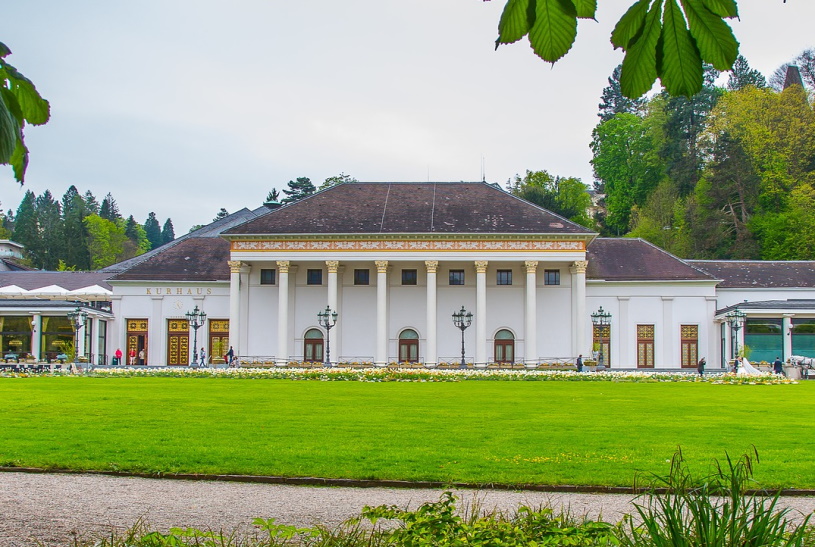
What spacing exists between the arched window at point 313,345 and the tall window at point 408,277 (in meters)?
6.81

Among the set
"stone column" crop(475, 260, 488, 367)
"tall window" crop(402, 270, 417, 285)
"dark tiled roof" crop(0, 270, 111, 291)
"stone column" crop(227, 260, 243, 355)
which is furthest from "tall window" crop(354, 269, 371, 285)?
"dark tiled roof" crop(0, 270, 111, 291)

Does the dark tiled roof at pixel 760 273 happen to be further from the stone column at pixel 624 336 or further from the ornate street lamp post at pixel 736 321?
the ornate street lamp post at pixel 736 321

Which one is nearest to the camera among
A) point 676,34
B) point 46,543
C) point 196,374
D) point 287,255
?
point 676,34

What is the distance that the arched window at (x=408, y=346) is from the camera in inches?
2318

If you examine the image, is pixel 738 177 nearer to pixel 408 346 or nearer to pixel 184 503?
pixel 408 346

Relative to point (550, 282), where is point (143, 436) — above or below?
below

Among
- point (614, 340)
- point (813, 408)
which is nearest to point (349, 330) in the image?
point (614, 340)

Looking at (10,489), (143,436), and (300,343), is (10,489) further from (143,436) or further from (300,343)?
(300,343)

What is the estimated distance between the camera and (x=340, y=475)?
11.4 m

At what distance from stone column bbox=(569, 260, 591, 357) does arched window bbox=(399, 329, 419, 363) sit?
1066 centimetres

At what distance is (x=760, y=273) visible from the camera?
60.1 meters

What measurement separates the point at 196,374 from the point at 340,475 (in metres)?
31.4

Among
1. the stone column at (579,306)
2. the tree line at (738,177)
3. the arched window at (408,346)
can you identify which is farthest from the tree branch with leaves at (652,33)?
the tree line at (738,177)

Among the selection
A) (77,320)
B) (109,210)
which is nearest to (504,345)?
(77,320)
